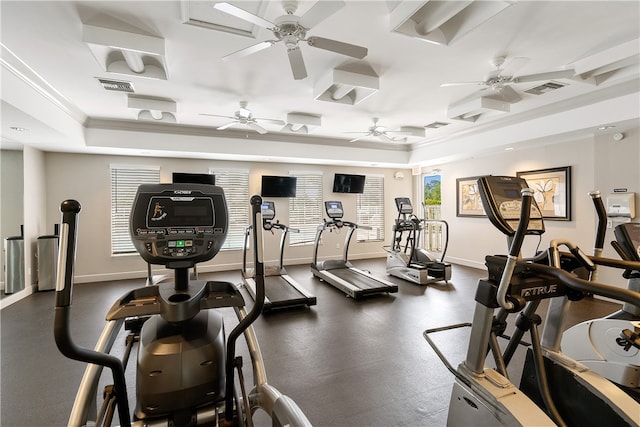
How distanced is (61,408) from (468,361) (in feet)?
9.45

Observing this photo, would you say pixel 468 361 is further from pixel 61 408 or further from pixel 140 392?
pixel 61 408

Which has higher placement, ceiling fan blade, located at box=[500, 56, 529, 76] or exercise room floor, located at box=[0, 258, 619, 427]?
ceiling fan blade, located at box=[500, 56, 529, 76]

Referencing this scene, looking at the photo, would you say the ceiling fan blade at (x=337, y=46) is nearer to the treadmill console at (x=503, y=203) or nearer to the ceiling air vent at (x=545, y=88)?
the treadmill console at (x=503, y=203)

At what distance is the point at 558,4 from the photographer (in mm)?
2494

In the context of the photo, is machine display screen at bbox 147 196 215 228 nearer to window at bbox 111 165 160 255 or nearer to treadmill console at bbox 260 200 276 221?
treadmill console at bbox 260 200 276 221

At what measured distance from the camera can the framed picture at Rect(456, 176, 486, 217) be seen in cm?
701

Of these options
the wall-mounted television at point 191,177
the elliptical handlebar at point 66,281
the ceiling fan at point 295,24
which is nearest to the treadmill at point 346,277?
the wall-mounted television at point 191,177

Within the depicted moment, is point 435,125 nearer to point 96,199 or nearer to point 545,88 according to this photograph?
point 545,88

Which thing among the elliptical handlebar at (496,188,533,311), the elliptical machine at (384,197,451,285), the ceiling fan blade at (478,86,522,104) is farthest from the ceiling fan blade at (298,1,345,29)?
the elliptical machine at (384,197,451,285)

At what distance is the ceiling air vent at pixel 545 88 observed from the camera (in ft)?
13.2

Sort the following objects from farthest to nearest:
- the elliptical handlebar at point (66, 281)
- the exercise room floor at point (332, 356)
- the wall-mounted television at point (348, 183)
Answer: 1. the wall-mounted television at point (348, 183)
2. the exercise room floor at point (332, 356)
3. the elliptical handlebar at point (66, 281)

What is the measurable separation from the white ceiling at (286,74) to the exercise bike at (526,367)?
182 centimetres

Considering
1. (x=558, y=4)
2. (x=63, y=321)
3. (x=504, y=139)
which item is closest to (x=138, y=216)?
(x=63, y=321)

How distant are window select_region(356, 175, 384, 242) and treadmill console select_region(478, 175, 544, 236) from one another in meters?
6.61
